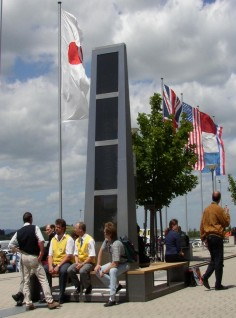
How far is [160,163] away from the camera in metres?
25.1

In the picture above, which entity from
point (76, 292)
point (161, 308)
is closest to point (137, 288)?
point (161, 308)

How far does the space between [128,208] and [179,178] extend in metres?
13.3

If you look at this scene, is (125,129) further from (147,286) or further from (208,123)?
(208,123)

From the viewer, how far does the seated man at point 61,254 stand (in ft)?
37.0

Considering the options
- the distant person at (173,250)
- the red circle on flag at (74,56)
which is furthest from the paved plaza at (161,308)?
the red circle on flag at (74,56)

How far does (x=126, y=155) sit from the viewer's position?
42.0 ft

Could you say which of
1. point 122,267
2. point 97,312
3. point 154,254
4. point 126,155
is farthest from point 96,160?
point 154,254

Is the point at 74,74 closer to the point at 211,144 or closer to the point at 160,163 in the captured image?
the point at 160,163

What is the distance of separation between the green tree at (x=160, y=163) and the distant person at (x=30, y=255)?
1386cm

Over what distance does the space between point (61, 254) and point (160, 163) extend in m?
14.1

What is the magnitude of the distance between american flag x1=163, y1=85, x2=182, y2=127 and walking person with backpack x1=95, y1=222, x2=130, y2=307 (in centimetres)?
1594

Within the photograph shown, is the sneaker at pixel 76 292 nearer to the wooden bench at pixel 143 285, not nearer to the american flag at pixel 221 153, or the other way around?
the wooden bench at pixel 143 285

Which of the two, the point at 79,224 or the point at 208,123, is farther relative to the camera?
the point at 208,123

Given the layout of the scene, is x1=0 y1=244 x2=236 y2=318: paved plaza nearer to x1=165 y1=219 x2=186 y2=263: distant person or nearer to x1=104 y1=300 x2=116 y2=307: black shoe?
x1=104 y1=300 x2=116 y2=307: black shoe
